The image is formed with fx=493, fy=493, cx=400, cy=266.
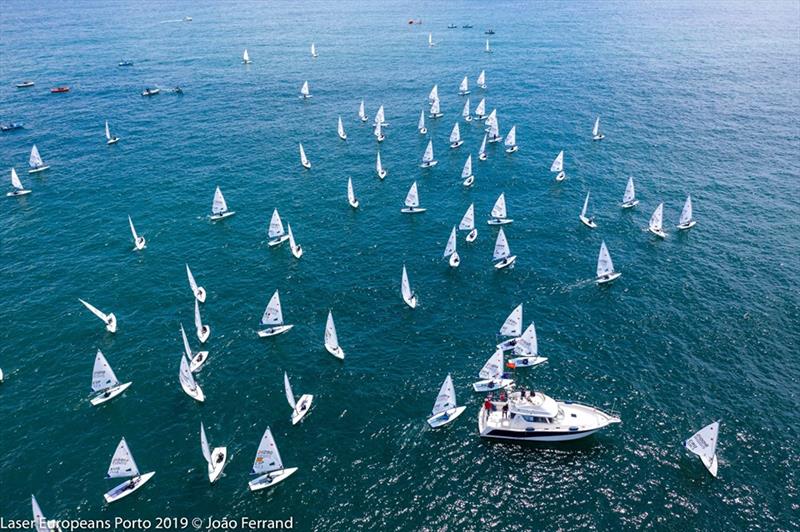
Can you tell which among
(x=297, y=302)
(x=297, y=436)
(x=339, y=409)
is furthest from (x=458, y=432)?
(x=297, y=302)

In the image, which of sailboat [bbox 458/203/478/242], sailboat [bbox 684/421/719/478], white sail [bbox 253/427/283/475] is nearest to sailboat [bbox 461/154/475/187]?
sailboat [bbox 458/203/478/242]

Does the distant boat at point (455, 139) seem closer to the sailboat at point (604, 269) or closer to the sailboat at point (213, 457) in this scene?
the sailboat at point (604, 269)

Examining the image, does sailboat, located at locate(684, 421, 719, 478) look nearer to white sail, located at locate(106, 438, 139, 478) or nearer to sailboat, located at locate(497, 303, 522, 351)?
sailboat, located at locate(497, 303, 522, 351)

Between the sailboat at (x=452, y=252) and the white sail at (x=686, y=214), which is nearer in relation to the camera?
the sailboat at (x=452, y=252)

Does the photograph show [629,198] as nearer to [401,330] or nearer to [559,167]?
[559,167]

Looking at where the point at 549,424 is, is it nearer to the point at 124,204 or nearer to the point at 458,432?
the point at 458,432

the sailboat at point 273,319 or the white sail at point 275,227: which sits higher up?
the white sail at point 275,227

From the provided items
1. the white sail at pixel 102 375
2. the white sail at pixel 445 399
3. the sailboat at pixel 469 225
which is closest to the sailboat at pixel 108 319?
the white sail at pixel 102 375

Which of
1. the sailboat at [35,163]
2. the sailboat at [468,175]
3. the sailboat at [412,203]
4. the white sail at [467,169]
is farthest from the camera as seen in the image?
the sailboat at [35,163]

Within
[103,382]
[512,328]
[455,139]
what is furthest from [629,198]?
[103,382]
